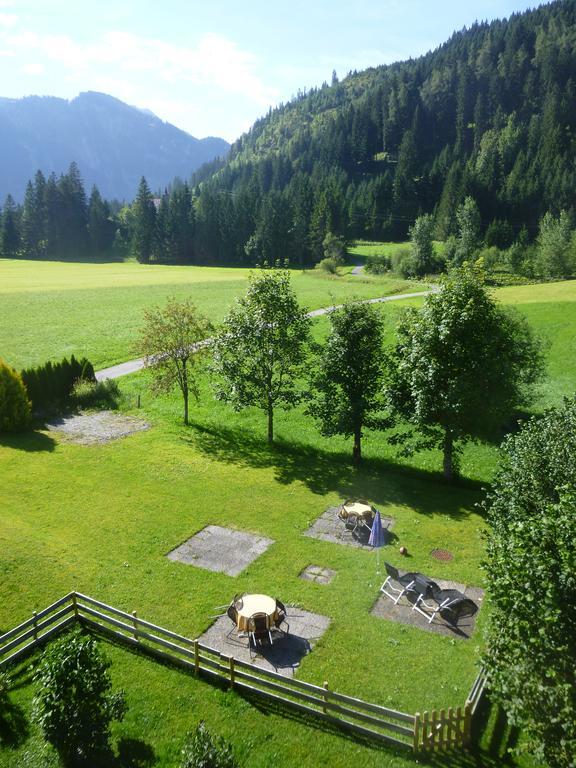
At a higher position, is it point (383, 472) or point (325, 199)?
point (325, 199)

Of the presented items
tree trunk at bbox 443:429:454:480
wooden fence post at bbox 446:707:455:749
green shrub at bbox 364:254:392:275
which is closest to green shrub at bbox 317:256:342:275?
green shrub at bbox 364:254:392:275

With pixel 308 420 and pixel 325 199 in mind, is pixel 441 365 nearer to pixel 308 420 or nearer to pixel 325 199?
pixel 308 420

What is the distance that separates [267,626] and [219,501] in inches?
377

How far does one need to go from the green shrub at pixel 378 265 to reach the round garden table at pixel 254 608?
3687 inches

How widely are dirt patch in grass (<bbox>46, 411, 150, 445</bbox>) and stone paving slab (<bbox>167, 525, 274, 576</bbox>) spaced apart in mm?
12917

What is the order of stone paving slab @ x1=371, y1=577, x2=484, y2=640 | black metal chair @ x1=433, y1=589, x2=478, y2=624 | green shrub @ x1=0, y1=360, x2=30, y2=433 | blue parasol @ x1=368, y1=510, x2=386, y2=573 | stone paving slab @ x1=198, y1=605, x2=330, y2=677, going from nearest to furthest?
1. stone paving slab @ x1=198, y1=605, x2=330, y2=677
2. stone paving slab @ x1=371, y1=577, x2=484, y2=640
3. black metal chair @ x1=433, y1=589, x2=478, y2=624
4. blue parasol @ x1=368, y1=510, x2=386, y2=573
5. green shrub @ x1=0, y1=360, x2=30, y2=433

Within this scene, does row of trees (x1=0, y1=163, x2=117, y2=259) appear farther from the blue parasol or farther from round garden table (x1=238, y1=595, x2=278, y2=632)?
round garden table (x1=238, y1=595, x2=278, y2=632)

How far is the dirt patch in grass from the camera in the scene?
1249 inches

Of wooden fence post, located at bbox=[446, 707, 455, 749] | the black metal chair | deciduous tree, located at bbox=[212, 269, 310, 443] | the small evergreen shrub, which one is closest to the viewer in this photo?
wooden fence post, located at bbox=[446, 707, 455, 749]

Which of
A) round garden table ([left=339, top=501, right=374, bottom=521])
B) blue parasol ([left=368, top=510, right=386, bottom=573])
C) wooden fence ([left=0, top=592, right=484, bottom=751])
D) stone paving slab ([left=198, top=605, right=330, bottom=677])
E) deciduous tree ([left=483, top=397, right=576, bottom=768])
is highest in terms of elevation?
deciduous tree ([left=483, top=397, right=576, bottom=768])

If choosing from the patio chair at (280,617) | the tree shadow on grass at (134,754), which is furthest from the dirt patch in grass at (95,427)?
the tree shadow on grass at (134,754)

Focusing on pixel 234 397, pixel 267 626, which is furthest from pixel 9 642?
pixel 234 397

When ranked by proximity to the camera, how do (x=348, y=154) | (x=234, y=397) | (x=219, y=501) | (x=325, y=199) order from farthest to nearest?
(x=348, y=154)
(x=325, y=199)
(x=234, y=397)
(x=219, y=501)

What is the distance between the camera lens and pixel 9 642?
14.7m
